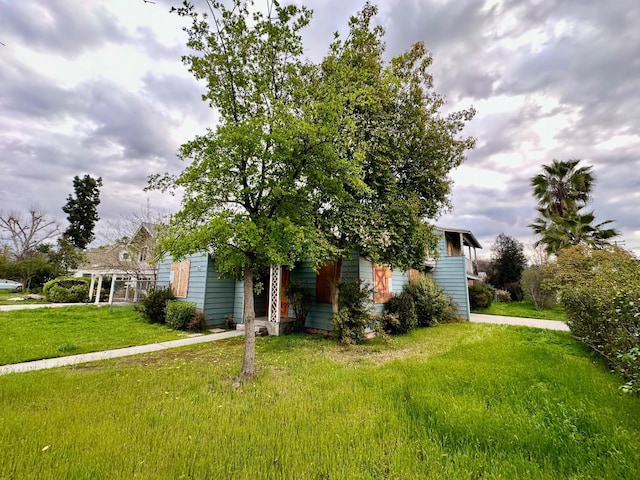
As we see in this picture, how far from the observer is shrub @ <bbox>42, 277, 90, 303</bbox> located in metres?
15.2

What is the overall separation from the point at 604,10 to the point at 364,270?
7.75 m

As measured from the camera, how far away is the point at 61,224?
27078 millimetres

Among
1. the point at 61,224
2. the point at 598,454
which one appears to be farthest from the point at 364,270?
the point at 61,224

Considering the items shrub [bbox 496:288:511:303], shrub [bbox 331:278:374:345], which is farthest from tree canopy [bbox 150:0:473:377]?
shrub [bbox 496:288:511:303]

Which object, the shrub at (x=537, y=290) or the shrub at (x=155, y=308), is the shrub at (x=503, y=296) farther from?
the shrub at (x=155, y=308)

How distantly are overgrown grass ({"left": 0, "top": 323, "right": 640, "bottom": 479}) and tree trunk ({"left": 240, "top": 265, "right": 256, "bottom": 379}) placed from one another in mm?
251

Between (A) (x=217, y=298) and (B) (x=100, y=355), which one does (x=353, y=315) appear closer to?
(A) (x=217, y=298)

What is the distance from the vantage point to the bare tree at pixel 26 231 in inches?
993

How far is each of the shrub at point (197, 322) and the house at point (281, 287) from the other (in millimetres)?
494

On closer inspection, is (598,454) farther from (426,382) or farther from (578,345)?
(578,345)

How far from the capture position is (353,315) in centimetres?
807

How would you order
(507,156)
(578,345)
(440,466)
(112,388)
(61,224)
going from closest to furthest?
(440,466)
(112,388)
(578,345)
(507,156)
(61,224)

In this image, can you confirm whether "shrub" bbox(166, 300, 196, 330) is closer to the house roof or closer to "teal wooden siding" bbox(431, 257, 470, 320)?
"teal wooden siding" bbox(431, 257, 470, 320)

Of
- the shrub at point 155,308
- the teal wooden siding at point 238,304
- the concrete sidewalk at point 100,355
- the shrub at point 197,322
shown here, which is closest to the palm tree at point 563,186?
the teal wooden siding at point 238,304
